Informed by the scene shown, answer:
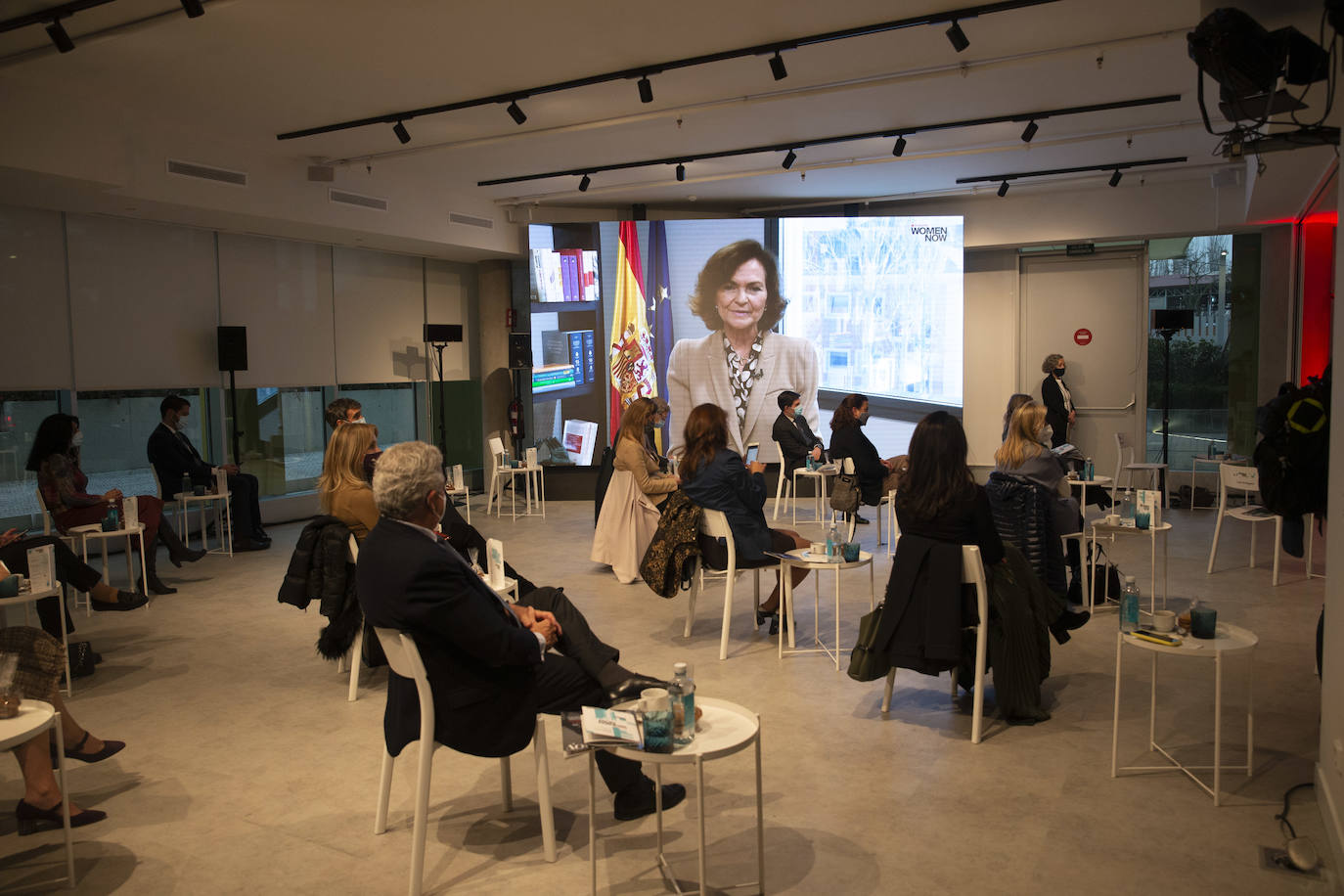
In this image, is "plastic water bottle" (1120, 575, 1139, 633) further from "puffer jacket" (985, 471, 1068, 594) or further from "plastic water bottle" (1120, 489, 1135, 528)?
"plastic water bottle" (1120, 489, 1135, 528)

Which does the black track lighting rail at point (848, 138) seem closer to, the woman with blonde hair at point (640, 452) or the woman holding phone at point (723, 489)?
the woman with blonde hair at point (640, 452)

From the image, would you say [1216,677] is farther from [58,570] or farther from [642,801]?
[58,570]

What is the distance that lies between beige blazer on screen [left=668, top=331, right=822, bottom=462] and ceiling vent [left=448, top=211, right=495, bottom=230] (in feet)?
9.19

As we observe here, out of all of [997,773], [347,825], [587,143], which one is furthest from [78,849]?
[587,143]

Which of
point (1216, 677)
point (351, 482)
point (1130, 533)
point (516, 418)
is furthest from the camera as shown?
point (516, 418)

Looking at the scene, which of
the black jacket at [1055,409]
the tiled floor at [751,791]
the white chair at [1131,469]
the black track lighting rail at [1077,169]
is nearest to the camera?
the tiled floor at [751,791]

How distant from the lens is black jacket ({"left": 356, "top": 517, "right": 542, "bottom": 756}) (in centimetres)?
290

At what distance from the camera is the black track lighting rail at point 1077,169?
989cm

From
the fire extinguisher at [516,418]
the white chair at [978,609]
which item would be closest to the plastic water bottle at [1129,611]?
the white chair at [978,609]

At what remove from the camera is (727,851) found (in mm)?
3248

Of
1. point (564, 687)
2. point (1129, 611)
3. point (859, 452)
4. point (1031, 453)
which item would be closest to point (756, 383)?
point (859, 452)

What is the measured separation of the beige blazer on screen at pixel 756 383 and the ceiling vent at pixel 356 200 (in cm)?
385

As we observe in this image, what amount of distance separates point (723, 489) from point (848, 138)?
4656mm

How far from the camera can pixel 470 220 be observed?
1180cm
